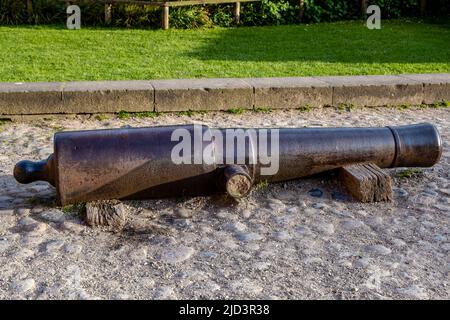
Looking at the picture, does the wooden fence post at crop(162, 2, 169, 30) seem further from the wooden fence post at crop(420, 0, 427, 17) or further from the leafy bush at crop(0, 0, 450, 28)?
the wooden fence post at crop(420, 0, 427, 17)

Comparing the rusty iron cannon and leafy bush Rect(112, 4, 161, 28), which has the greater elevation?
leafy bush Rect(112, 4, 161, 28)

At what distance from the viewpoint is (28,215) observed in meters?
4.23

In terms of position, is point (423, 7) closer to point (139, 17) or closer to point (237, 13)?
point (237, 13)

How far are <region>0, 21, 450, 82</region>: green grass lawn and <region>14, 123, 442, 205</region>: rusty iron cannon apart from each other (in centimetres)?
379

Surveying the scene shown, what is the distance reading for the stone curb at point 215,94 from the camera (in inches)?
262

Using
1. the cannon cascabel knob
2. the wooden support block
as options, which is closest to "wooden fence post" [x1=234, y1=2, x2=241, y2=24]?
the wooden support block

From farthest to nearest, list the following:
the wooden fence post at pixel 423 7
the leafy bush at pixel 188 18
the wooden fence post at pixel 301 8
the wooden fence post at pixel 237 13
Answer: the wooden fence post at pixel 423 7
the wooden fence post at pixel 301 8
the wooden fence post at pixel 237 13
the leafy bush at pixel 188 18

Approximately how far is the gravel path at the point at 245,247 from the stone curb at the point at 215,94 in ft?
5.47

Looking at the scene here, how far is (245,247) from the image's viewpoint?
381 cm

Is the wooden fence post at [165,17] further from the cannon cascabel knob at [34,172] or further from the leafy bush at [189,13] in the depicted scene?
the cannon cascabel knob at [34,172]

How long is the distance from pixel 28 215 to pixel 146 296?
4.34ft

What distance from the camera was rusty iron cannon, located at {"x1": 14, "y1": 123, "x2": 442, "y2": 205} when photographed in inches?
159

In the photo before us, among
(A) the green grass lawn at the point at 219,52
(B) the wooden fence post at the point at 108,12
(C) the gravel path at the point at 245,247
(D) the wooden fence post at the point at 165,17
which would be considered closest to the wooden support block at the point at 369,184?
(C) the gravel path at the point at 245,247
